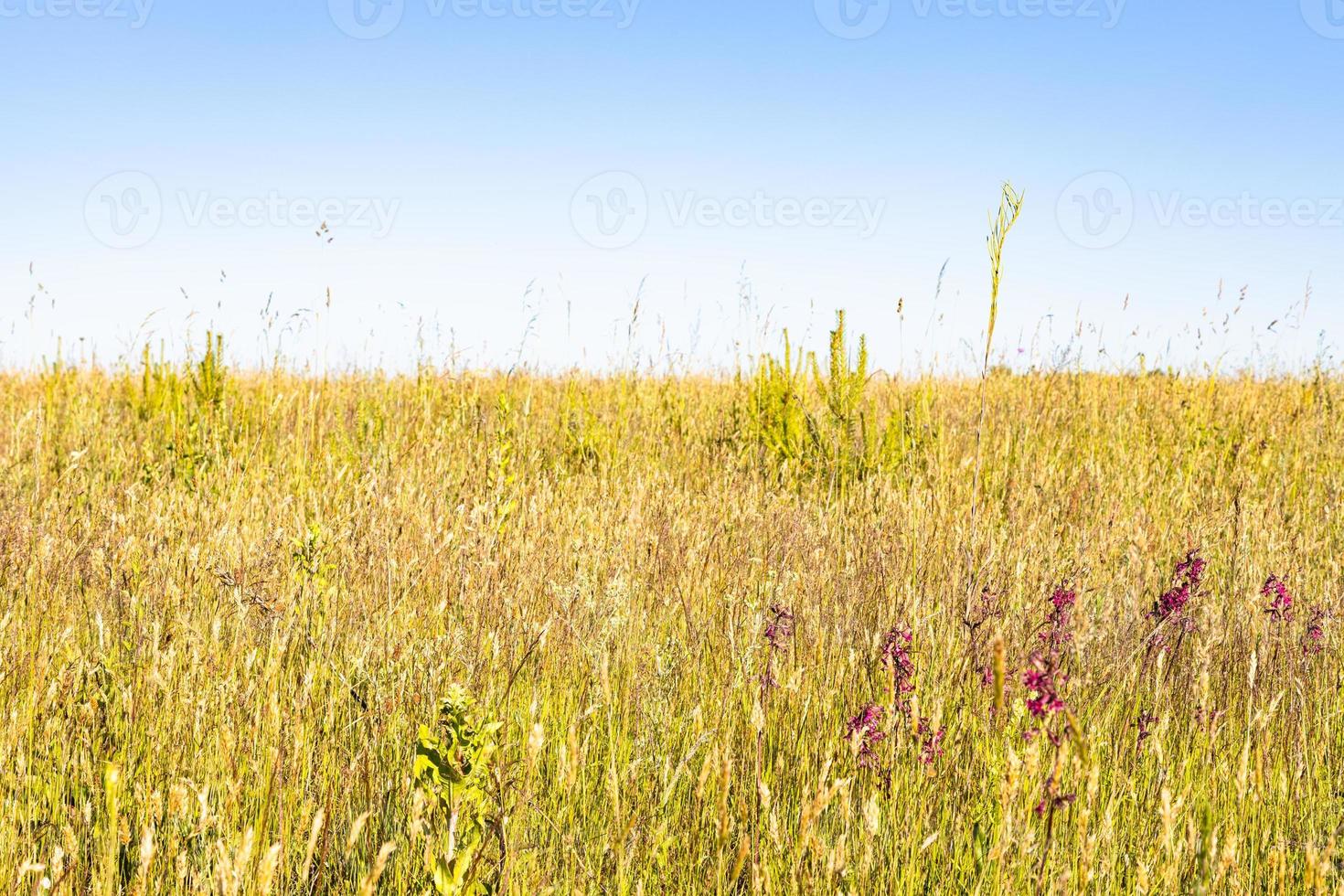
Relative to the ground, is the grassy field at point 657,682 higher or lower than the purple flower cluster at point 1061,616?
lower

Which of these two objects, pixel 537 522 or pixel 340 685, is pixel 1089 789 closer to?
pixel 340 685

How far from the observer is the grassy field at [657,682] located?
1.49 metres

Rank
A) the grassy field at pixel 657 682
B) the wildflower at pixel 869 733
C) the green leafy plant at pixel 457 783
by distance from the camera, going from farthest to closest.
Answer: the wildflower at pixel 869 733 → the grassy field at pixel 657 682 → the green leafy plant at pixel 457 783

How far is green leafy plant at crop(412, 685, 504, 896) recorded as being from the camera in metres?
1.29

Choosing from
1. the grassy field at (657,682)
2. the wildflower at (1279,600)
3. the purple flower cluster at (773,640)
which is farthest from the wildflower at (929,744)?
the wildflower at (1279,600)

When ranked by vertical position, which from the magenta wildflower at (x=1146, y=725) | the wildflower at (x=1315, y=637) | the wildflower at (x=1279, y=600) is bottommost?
the magenta wildflower at (x=1146, y=725)

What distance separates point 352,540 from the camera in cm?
321

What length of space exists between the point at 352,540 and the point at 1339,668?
3325mm

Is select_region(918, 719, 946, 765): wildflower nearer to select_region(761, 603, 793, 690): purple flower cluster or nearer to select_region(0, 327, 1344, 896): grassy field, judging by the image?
select_region(0, 327, 1344, 896): grassy field

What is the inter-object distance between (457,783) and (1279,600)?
2479 millimetres

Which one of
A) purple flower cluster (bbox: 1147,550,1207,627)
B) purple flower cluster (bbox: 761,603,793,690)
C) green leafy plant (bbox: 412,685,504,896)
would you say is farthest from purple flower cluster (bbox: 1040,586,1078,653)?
green leafy plant (bbox: 412,685,504,896)

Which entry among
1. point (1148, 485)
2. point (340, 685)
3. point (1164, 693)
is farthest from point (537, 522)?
point (1148, 485)

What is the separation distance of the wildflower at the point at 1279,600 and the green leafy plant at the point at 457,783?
2.27 m

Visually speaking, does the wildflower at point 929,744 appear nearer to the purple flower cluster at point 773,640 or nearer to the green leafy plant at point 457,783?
the purple flower cluster at point 773,640
